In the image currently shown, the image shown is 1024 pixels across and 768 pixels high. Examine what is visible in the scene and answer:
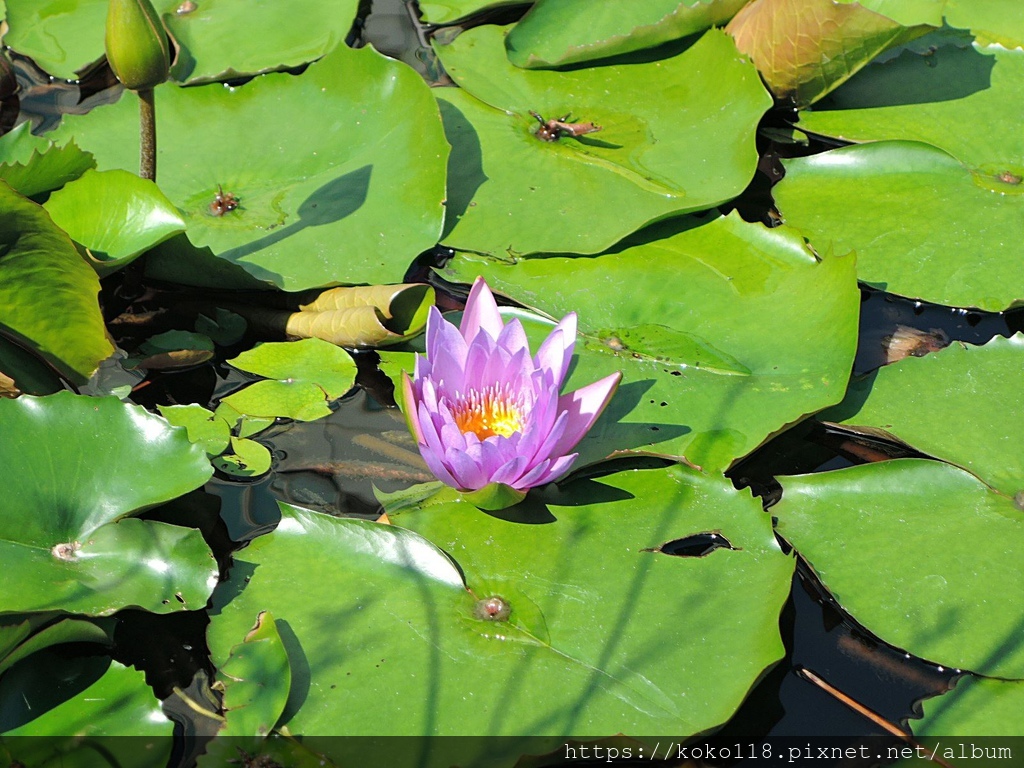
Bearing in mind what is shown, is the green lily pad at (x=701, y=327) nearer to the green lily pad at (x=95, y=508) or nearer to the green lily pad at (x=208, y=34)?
the green lily pad at (x=95, y=508)

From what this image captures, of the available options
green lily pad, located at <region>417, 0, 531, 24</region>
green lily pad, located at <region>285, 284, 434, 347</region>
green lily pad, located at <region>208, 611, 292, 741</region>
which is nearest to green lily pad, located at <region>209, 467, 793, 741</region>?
green lily pad, located at <region>208, 611, 292, 741</region>

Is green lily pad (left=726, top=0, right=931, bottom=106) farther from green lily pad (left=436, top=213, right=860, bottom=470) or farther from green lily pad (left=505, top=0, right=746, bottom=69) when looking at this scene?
green lily pad (left=436, top=213, right=860, bottom=470)

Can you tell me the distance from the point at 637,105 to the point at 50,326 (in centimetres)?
199

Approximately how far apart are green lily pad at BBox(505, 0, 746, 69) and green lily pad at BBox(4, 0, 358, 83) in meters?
0.70

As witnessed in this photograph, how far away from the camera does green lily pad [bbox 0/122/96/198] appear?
2.32 metres

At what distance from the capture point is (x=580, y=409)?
213 centimetres

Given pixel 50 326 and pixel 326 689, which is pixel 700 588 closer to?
pixel 326 689

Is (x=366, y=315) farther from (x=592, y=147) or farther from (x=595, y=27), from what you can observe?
(x=595, y=27)

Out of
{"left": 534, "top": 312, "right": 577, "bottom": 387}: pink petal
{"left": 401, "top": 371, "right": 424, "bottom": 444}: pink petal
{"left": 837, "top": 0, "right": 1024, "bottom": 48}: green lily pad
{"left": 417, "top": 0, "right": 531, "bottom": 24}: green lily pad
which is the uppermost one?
{"left": 837, "top": 0, "right": 1024, "bottom": 48}: green lily pad

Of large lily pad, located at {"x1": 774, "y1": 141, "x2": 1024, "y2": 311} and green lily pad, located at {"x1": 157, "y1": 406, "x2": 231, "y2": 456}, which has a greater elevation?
large lily pad, located at {"x1": 774, "y1": 141, "x2": 1024, "y2": 311}

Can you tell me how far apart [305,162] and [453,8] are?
3.75ft

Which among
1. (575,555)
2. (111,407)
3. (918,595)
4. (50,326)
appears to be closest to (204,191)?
(50,326)

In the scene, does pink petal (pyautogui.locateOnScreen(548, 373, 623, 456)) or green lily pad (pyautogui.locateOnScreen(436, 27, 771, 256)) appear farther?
green lily pad (pyautogui.locateOnScreen(436, 27, 771, 256))

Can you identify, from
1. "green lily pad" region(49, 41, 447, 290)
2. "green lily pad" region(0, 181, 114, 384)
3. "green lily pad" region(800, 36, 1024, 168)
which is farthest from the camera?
"green lily pad" region(800, 36, 1024, 168)
